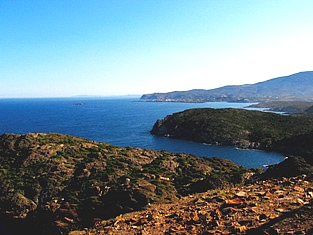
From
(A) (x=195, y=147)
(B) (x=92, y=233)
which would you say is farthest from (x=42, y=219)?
(A) (x=195, y=147)

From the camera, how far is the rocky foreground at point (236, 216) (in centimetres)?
1073

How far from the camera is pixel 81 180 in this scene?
39562mm

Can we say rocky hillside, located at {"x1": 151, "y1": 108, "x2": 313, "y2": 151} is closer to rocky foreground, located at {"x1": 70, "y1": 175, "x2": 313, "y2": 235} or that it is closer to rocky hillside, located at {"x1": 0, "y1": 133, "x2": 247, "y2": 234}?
rocky hillside, located at {"x1": 0, "y1": 133, "x2": 247, "y2": 234}

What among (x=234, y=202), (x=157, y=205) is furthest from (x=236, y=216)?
(x=157, y=205)

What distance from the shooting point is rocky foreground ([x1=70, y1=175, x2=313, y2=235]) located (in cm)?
1073

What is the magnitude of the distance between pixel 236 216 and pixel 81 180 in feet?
102

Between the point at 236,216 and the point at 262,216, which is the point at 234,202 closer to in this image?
the point at 236,216

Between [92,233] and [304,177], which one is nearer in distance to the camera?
[92,233]

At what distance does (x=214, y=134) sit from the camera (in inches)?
4806

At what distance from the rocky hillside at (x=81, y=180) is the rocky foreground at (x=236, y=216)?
296 cm

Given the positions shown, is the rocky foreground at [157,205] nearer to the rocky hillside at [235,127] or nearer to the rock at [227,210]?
the rock at [227,210]

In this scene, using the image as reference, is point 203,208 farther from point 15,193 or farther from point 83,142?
point 83,142

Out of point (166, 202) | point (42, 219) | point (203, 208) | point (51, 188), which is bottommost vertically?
point (51, 188)

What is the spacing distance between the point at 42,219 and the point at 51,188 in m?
19.7
